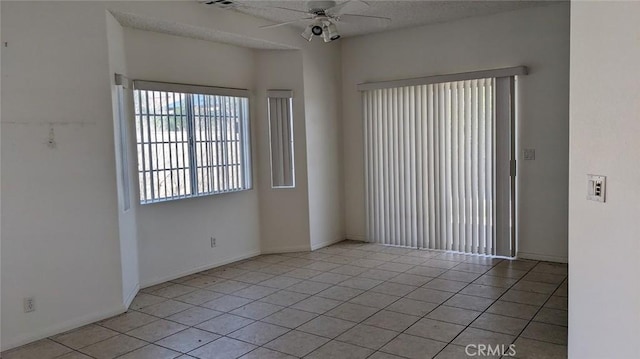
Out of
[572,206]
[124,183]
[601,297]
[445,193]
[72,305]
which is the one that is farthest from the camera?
[445,193]

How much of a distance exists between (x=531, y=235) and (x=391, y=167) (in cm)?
176

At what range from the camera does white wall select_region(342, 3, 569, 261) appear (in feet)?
16.0

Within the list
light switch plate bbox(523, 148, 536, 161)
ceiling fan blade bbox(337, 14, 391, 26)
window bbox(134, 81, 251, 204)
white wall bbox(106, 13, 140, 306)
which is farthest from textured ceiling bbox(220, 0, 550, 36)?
light switch plate bbox(523, 148, 536, 161)

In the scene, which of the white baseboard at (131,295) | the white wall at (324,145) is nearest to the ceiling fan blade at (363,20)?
the white wall at (324,145)

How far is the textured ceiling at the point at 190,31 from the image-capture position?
4.13 m

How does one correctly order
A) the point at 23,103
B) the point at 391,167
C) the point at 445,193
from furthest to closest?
the point at 391,167 < the point at 445,193 < the point at 23,103

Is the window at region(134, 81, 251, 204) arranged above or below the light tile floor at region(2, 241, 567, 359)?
above

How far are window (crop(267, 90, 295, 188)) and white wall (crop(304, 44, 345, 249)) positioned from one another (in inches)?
8.7

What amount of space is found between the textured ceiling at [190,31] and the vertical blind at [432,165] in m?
1.54

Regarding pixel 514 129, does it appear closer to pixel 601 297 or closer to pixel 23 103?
pixel 601 297

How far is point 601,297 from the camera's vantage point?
203cm

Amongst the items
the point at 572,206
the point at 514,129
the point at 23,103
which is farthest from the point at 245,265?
the point at 572,206

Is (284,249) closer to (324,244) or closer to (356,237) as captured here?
(324,244)

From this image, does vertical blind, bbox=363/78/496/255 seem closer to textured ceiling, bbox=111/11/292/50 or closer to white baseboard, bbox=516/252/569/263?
white baseboard, bbox=516/252/569/263
